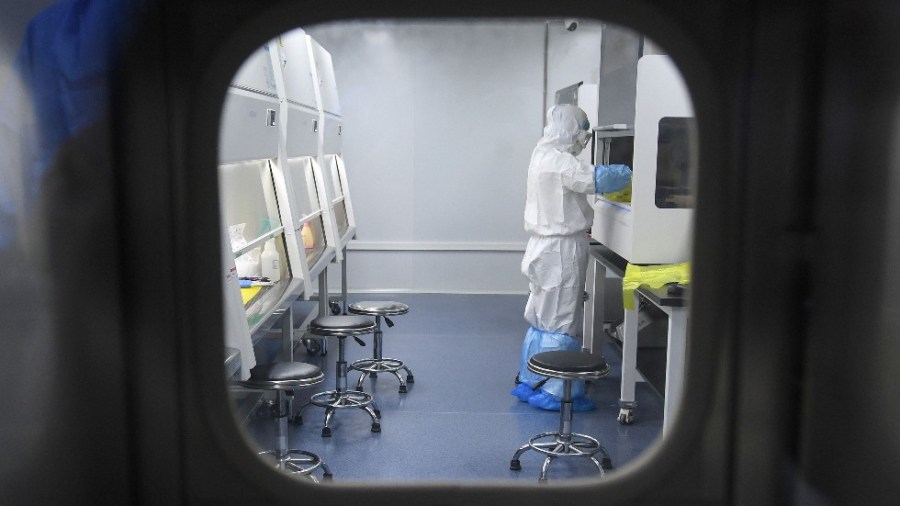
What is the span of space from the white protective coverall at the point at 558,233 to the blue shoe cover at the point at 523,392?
0.34 ft

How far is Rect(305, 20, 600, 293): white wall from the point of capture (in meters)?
6.61

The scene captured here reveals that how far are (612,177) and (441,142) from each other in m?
3.02

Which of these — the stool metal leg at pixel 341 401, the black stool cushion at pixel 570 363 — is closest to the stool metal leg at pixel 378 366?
the stool metal leg at pixel 341 401

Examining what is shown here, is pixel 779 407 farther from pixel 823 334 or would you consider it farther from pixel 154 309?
pixel 154 309

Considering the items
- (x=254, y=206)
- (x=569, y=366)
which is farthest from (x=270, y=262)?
(x=569, y=366)

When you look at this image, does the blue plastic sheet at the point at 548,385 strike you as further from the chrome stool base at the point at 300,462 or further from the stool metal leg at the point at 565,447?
the chrome stool base at the point at 300,462

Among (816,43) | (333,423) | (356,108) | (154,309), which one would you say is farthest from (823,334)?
(356,108)

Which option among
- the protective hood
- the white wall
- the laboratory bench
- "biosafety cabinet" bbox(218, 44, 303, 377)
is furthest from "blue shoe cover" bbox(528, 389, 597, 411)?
the white wall

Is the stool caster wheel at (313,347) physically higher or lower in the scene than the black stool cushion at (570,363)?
lower

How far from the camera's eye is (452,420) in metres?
4.00

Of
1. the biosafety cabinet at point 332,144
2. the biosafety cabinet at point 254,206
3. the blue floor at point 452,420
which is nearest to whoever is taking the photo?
the biosafety cabinet at point 254,206

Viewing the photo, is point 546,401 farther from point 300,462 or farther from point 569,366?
point 300,462

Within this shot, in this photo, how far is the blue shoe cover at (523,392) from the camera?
4.30 meters

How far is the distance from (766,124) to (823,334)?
0.32 meters
